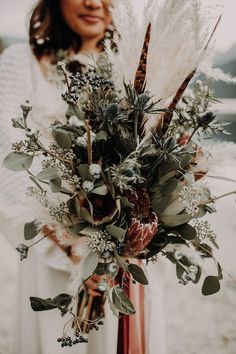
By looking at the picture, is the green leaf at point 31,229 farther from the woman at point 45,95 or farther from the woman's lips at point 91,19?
the woman's lips at point 91,19

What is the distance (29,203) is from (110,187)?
16cm

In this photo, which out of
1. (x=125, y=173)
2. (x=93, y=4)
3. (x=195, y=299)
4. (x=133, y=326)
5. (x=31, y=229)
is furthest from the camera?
(x=195, y=299)

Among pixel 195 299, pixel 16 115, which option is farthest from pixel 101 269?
pixel 195 299

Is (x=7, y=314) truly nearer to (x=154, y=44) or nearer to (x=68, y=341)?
(x=68, y=341)

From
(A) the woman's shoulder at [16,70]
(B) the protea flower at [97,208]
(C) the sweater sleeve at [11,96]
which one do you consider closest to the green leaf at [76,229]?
(B) the protea flower at [97,208]

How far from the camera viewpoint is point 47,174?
2.08ft

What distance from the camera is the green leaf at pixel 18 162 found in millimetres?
642

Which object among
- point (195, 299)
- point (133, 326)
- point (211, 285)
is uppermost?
point (211, 285)

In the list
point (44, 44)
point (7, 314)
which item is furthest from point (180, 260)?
point (7, 314)

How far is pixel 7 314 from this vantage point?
6.70 ft

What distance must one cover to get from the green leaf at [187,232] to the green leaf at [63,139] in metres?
0.24

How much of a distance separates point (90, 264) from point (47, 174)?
0.15 m

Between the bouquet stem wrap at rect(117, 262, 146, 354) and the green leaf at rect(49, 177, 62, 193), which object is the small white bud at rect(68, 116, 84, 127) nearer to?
the green leaf at rect(49, 177, 62, 193)

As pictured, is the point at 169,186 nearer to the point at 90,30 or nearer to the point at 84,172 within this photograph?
the point at 84,172
